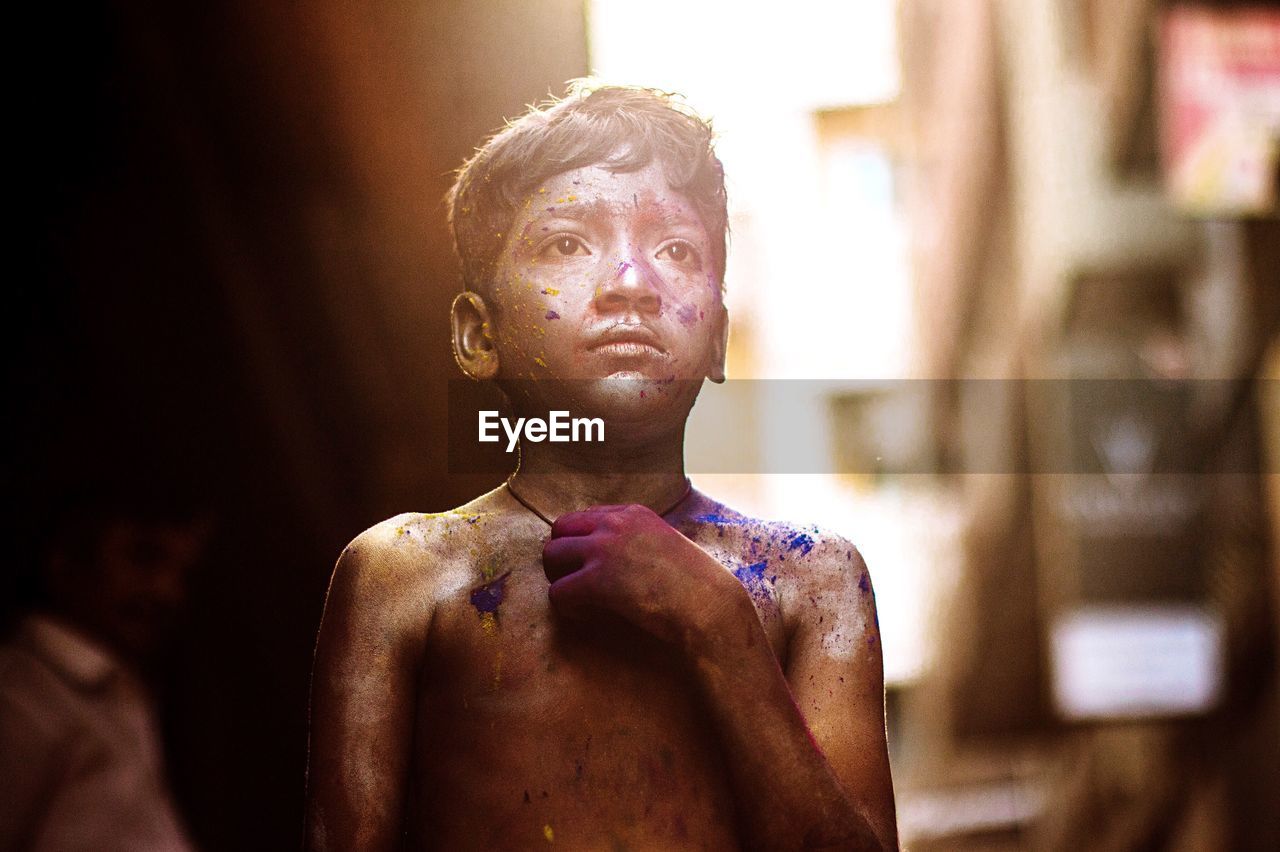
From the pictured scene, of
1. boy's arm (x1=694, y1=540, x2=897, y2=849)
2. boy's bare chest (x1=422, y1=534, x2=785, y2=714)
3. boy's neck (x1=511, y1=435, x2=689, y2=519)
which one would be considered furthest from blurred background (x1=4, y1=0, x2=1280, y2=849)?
boy's arm (x1=694, y1=540, x2=897, y2=849)

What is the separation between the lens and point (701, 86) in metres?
2.01

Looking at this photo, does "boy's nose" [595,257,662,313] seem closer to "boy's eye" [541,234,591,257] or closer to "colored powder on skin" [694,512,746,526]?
"boy's eye" [541,234,591,257]

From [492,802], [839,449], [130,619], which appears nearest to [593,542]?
[492,802]

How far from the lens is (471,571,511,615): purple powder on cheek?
5.00 feet

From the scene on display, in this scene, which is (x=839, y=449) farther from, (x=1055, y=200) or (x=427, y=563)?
(x=427, y=563)

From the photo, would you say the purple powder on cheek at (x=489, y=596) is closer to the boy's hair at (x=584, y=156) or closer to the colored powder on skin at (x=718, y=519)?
the colored powder on skin at (x=718, y=519)

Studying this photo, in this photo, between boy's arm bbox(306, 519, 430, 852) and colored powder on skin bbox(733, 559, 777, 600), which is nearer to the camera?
boy's arm bbox(306, 519, 430, 852)

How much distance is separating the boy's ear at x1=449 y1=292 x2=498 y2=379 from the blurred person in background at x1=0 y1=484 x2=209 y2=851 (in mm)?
1137

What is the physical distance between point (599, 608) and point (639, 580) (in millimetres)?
59

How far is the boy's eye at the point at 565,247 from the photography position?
1588 millimetres

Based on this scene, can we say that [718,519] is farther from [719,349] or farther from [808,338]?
[808,338]

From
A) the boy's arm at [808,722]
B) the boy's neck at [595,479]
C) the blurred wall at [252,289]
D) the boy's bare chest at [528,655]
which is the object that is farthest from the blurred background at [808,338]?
the boy's arm at [808,722]

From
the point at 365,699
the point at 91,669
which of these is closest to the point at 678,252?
the point at 365,699

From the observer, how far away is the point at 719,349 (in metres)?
1.67
